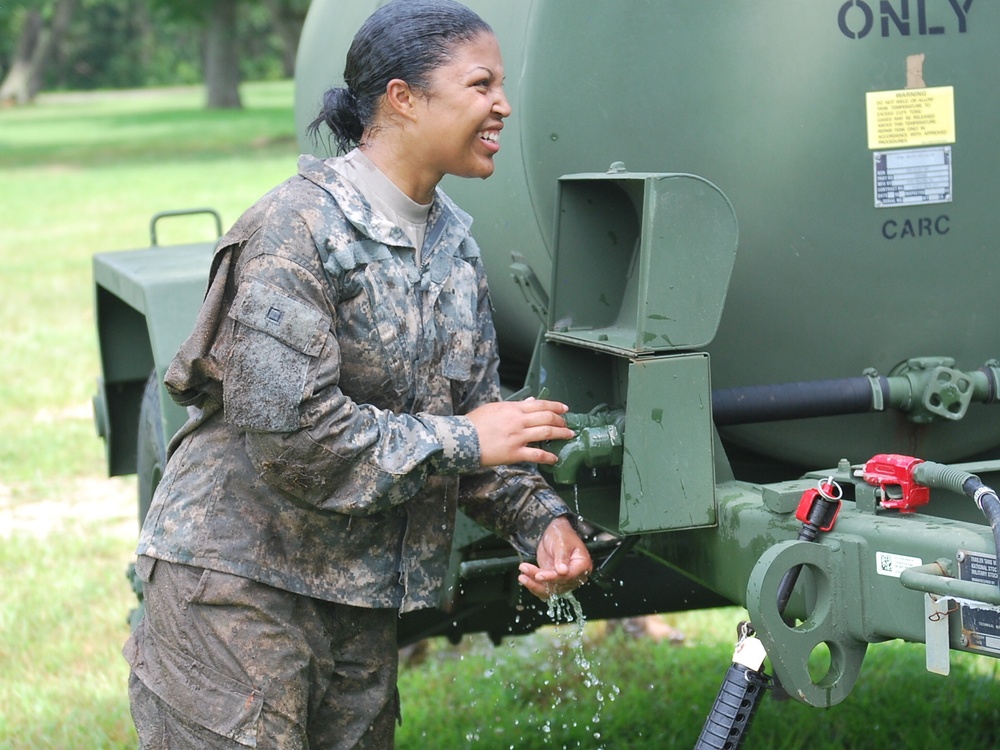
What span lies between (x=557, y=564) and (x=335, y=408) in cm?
49

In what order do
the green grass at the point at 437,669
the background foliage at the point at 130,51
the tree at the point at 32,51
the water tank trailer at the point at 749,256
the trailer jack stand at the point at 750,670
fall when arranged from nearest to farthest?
1. the trailer jack stand at the point at 750,670
2. the water tank trailer at the point at 749,256
3. the green grass at the point at 437,669
4. the tree at the point at 32,51
5. the background foliage at the point at 130,51

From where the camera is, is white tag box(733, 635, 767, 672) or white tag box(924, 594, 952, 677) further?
white tag box(733, 635, 767, 672)

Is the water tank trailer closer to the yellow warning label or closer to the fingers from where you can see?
the yellow warning label

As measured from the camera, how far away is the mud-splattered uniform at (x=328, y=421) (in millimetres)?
2111

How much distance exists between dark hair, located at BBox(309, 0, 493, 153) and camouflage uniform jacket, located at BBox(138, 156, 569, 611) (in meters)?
0.14

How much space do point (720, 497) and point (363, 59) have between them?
864 mm

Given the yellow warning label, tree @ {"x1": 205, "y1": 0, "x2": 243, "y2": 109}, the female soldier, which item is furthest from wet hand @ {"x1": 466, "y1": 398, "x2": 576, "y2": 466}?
tree @ {"x1": 205, "y1": 0, "x2": 243, "y2": 109}

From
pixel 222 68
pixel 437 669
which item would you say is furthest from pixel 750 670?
pixel 222 68

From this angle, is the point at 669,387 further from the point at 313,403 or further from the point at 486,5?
the point at 486,5

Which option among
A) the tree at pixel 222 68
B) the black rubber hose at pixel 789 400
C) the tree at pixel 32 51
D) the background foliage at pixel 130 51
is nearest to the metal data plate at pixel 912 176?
the black rubber hose at pixel 789 400

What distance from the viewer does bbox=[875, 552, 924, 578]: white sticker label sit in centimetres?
196

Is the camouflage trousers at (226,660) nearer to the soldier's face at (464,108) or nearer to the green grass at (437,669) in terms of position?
the green grass at (437,669)

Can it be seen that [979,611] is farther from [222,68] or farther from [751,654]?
[222,68]

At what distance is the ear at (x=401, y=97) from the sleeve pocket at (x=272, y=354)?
361mm
